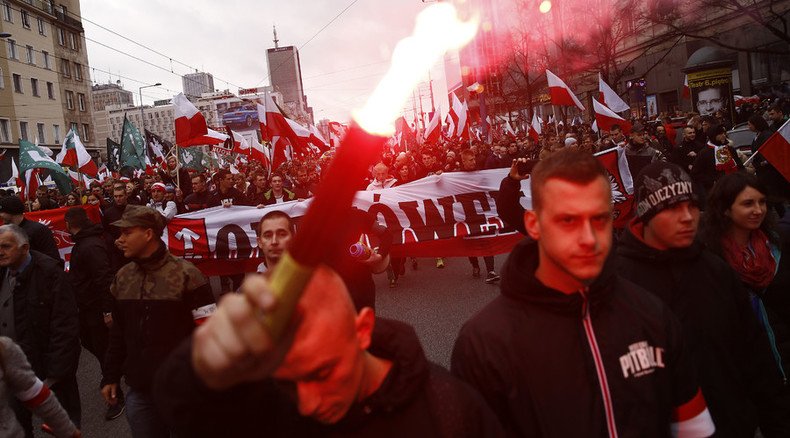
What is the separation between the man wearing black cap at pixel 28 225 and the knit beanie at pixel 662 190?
5727 millimetres

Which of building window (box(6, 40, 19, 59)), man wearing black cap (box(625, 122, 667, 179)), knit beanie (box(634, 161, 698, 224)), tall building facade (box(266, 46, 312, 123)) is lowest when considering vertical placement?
knit beanie (box(634, 161, 698, 224))

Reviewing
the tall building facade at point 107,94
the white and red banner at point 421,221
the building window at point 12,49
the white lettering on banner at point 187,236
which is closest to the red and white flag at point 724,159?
the white and red banner at point 421,221

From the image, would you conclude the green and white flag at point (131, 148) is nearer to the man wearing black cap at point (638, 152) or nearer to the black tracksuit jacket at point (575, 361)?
the man wearing black cap at point (638, 152)

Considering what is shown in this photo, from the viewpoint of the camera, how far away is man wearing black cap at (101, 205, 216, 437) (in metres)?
3.56

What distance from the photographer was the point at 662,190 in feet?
8.70

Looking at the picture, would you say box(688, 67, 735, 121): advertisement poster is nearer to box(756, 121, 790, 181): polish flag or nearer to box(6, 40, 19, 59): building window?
box(756, 121, 790, 181): polish flag

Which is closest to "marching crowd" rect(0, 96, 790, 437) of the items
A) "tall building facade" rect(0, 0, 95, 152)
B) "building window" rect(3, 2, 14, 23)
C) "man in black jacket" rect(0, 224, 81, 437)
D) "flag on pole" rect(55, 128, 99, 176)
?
"man in black jacket" rect(0, 224, 81, 437)

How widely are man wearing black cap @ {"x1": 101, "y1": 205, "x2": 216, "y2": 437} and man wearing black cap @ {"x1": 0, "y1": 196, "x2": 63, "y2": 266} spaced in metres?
2.91

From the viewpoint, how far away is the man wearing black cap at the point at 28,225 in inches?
238

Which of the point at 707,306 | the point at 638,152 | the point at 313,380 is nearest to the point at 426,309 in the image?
the point at 638,152

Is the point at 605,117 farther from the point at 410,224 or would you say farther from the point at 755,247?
the point at 755,247

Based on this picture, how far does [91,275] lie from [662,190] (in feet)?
16.6

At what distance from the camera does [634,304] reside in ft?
6.41

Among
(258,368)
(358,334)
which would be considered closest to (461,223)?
(358,334)
